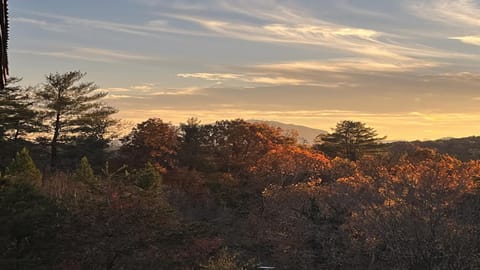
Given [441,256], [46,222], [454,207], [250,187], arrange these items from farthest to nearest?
1. [250,187]
2. [46,222]
3. [454,207]
4. [441,256]

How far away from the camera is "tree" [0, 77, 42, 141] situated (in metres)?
40.6

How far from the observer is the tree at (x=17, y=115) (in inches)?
1599

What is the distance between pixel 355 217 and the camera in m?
19.3

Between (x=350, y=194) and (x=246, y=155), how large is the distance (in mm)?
17217

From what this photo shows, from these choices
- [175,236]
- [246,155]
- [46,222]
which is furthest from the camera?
[246,155]

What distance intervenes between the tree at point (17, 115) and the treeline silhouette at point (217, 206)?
10cm

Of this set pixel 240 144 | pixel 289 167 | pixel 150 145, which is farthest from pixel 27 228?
pixel 240 144

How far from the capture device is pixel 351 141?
203 ft

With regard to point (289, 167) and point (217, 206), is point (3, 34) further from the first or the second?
point (217, 206)

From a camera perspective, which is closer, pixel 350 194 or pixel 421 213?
pixel 421 213

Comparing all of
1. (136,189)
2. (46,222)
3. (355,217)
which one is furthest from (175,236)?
(355,217)

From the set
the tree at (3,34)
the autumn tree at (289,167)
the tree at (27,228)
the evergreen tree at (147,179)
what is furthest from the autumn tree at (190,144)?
the tree at (3,34)

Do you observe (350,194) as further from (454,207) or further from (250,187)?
(250,187)

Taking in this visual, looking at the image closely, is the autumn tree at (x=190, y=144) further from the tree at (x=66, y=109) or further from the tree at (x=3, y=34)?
the tree at (x=3, y=34)
